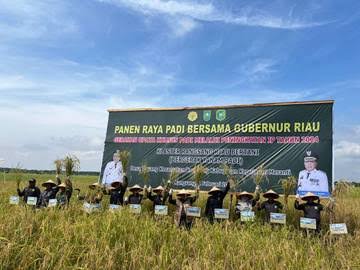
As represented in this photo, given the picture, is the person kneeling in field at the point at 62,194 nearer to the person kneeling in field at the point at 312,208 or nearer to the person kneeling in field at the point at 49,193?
the person kneeling in field at the point at 49,193

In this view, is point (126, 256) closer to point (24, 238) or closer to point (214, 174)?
point (24, 238)

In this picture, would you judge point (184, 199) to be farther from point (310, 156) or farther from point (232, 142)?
point (310, 156)

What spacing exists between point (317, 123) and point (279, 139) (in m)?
1.10

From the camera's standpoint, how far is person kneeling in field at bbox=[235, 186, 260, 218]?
934 cm

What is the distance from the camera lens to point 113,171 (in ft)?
44.6

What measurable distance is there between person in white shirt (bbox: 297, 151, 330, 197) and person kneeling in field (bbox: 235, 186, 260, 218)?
4.95 ft

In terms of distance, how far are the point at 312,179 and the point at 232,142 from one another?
2.60 m

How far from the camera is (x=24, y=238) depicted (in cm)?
622

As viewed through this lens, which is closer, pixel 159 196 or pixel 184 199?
pixel 184 199

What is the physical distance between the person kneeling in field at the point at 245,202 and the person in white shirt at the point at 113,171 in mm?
4762

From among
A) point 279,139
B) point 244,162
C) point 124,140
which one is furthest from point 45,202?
point 279,139

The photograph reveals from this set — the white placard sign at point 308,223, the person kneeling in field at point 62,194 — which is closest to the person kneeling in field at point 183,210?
the white placard sign at point 308,223

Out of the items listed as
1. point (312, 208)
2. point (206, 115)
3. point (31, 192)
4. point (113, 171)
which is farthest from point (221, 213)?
point (113, 171)

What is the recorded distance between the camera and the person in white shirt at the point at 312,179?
1038 centimetres
